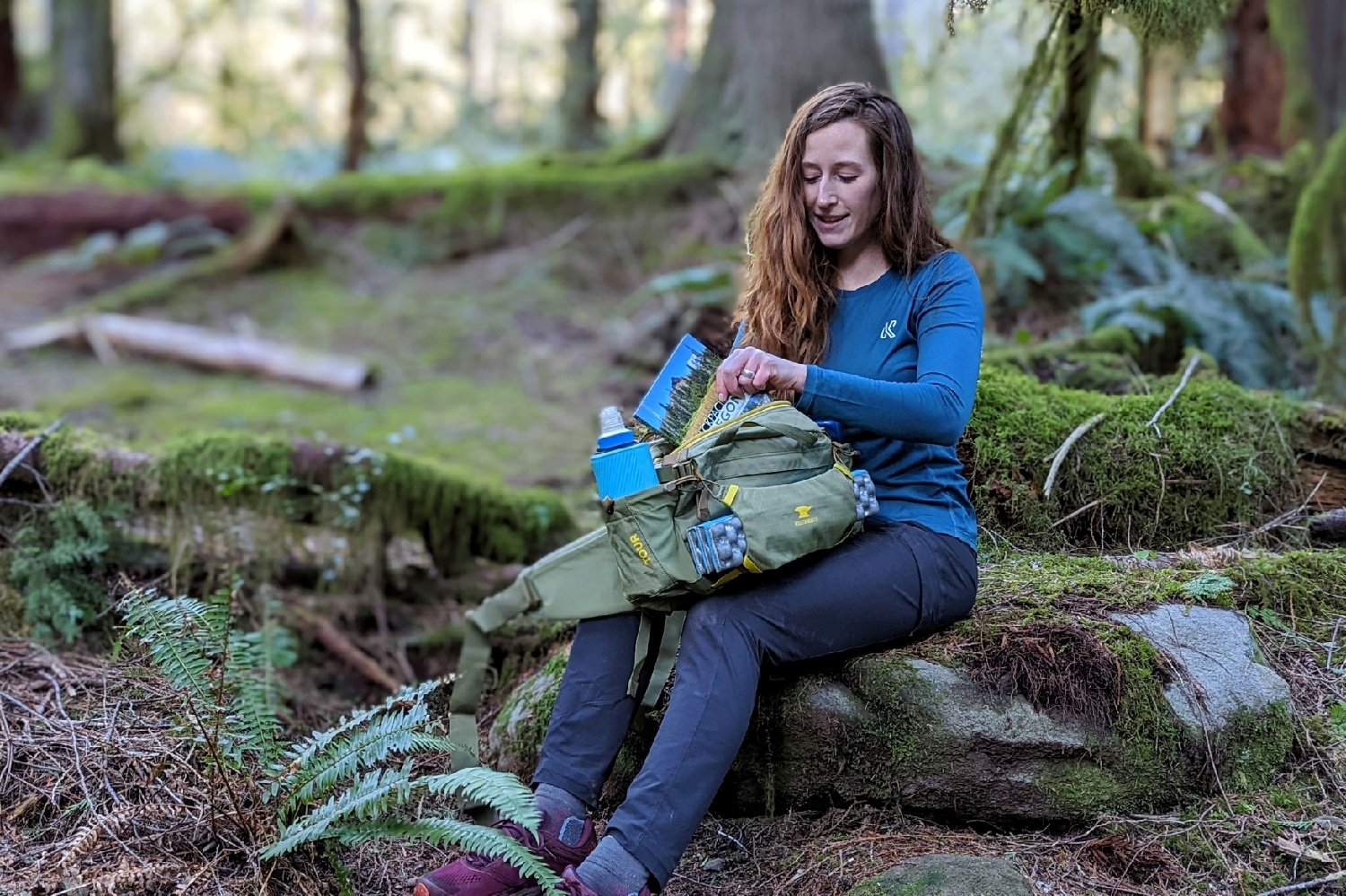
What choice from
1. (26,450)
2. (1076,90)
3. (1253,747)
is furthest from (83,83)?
(1253,747)

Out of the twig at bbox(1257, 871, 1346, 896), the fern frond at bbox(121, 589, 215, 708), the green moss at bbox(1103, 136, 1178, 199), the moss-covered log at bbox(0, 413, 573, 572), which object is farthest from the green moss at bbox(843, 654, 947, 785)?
the green moss at bbox(1103, 136, 1178, 199)

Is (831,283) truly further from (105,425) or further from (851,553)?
(105,425)

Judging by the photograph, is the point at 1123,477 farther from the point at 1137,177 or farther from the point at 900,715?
Result: the point at 1137,177

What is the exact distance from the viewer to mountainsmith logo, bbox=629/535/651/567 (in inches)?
112

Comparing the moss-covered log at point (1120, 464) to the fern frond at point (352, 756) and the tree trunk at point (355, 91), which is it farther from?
the tree trunk at point (355, 91)

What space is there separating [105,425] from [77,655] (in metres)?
3.08

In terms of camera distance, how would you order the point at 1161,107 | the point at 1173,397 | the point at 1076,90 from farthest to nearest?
the point at 1161,107 → the point at 1076,90 → the point at 1173,397

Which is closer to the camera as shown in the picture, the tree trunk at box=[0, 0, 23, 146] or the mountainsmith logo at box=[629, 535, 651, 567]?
the mountainsmith logo at box=[629, 535, 651, 567]

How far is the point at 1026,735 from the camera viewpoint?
2.94m

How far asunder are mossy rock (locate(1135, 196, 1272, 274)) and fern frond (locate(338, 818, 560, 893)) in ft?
18.9

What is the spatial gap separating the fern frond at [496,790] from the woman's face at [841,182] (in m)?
1.91

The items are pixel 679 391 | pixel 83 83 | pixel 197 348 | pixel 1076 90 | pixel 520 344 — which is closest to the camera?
pixel 679 391

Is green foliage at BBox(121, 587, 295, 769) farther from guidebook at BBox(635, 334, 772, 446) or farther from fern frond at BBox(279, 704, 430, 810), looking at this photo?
guidebook at BBox(635, 334, 772, 446)

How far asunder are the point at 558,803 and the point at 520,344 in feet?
22.3
